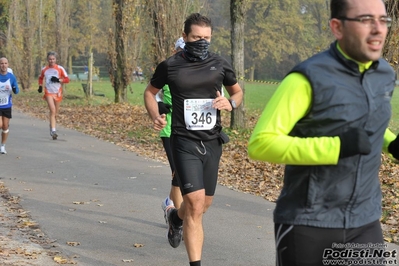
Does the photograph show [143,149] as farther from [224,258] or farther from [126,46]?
[126,46]

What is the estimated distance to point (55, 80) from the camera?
18484 millimetres

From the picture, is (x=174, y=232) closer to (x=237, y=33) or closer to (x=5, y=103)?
(x=5, y=103)

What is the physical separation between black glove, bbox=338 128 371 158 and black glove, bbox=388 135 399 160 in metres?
0.53

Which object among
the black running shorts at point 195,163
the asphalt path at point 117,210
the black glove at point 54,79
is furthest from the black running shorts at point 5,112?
the black running shorts at point 195,163

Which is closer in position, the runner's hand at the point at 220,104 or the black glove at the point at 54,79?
the runner's hand at the point at 220,104

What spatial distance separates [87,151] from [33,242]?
881cm

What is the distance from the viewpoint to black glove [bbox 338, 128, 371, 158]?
324 cm

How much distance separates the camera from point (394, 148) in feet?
12.3

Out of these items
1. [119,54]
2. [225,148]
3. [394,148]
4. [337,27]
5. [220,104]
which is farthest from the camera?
[119,54]

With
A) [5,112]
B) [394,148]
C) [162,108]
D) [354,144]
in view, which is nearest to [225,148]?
[5,112]

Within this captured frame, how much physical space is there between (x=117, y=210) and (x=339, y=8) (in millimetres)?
6753

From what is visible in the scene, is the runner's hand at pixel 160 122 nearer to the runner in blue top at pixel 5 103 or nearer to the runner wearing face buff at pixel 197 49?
the runner wearing face buff at pixel 197 49

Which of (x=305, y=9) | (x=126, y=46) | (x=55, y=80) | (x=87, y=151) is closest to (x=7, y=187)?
(x=87, y=151)

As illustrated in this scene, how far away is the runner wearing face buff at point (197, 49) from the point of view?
640 cm
